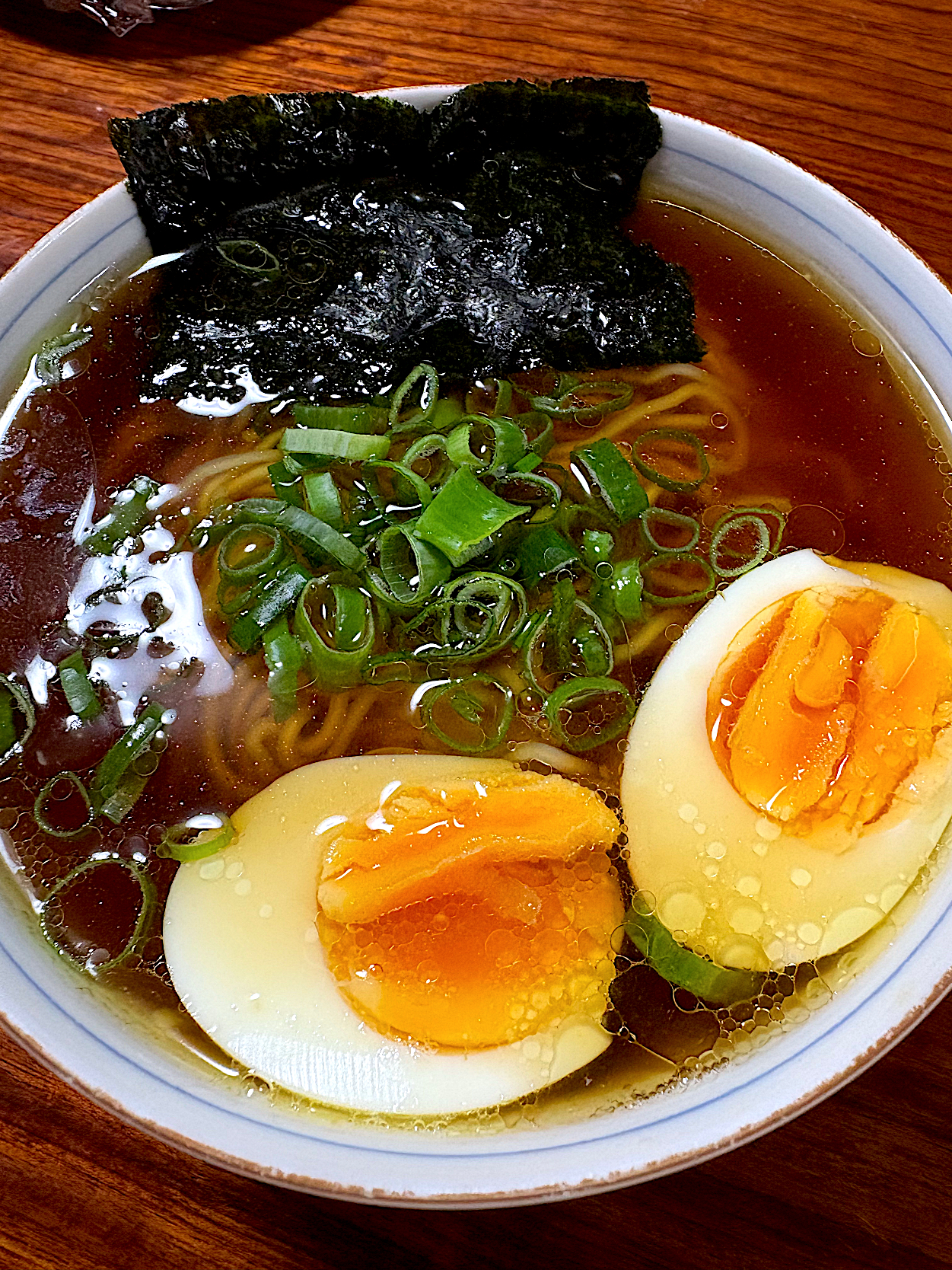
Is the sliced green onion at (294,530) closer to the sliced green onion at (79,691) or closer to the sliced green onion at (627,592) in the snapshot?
the sliced green onion at (79,691)

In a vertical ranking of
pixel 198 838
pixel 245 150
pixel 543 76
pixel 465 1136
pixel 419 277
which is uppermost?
pixel 543 76

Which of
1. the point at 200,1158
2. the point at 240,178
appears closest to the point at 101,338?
the point at 240,178

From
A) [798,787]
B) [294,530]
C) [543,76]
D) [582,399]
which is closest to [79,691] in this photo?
[294,530]

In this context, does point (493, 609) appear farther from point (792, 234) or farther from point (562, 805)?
point (792, 234)

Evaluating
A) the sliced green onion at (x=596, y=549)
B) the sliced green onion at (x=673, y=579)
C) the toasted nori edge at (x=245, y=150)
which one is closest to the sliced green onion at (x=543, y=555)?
the sliced green onion at (x=596, y=549)

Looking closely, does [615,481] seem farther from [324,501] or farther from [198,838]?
[198,838]

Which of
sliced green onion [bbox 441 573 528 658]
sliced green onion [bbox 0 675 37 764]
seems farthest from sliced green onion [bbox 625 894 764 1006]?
sliced green onion [bbox 0 675 37 764]

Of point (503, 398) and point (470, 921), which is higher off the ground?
point (503, 398)
